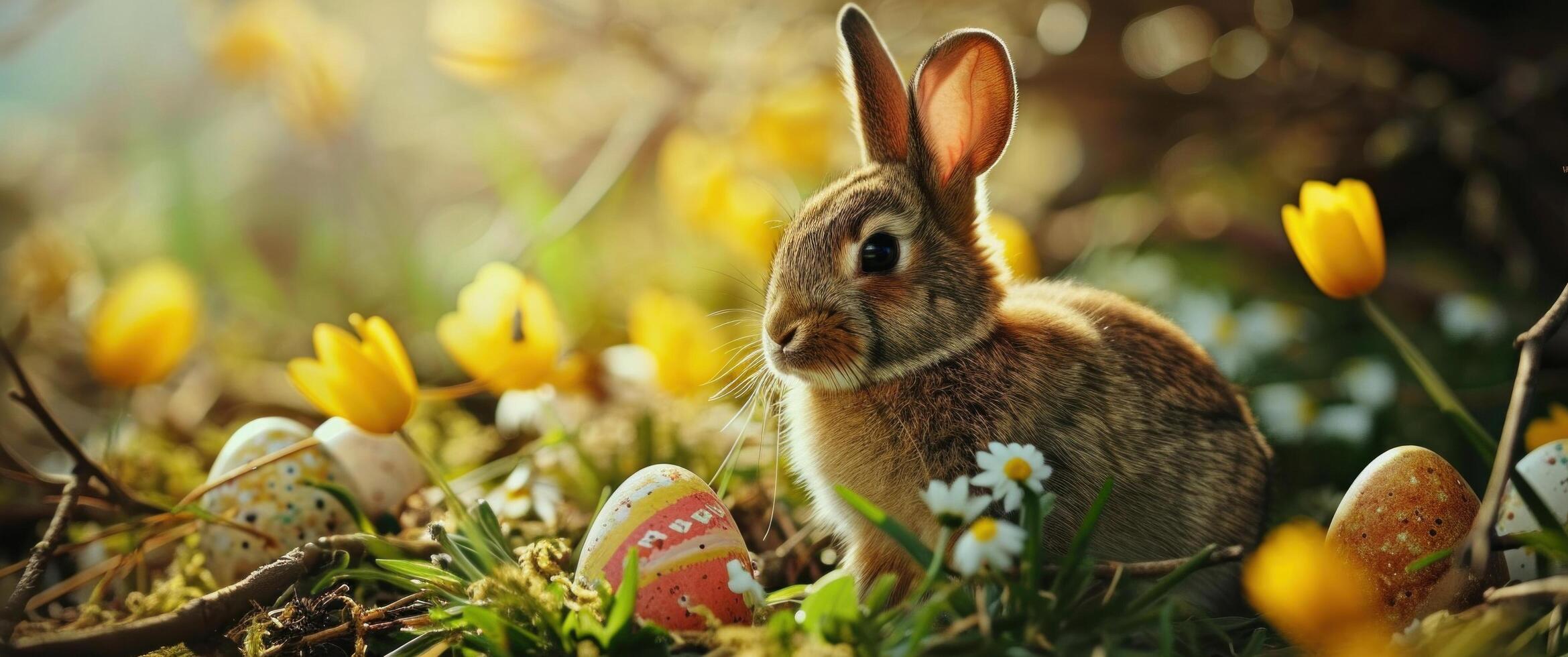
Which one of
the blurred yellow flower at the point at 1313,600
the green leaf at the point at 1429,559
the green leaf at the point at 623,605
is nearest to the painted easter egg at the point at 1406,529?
the green leaf at the point at 1429,559

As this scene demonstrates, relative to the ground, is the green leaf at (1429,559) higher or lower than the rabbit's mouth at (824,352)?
lower

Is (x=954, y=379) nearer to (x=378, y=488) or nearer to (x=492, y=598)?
(x=492, y=598)

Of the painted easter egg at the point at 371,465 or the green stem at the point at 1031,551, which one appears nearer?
the green stem at the point at 1031,551

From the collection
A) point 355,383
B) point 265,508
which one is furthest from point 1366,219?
point 265,508

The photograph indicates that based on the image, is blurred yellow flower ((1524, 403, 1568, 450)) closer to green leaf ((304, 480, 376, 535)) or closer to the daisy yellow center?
the daisy yellow center

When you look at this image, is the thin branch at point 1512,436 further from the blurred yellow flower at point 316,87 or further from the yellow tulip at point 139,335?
the blurred yellow flower at point 316,87

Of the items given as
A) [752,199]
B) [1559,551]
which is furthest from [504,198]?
[1559,551]

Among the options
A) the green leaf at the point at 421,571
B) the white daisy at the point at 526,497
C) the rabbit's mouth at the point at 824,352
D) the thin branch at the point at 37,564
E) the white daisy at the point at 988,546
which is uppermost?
the rabbit's mouth at the point at 824,352
